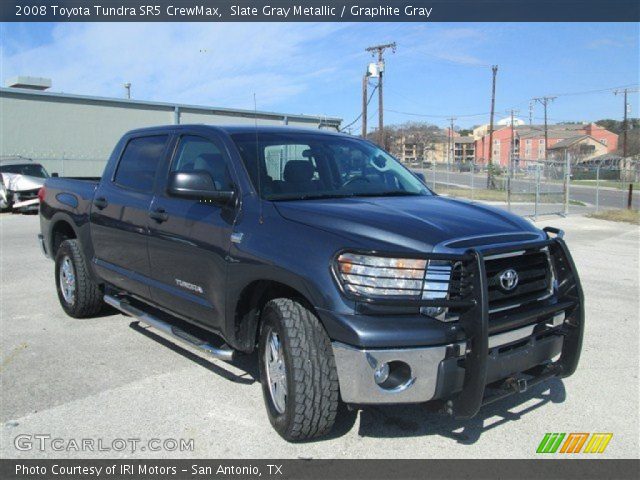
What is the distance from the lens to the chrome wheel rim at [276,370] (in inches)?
139

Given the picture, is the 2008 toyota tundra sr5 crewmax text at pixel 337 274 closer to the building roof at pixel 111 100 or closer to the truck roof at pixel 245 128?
the truck roof at pixel 245 128

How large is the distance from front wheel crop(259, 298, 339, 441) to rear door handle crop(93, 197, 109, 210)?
2.65m

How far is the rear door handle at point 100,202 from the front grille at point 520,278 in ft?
11.8

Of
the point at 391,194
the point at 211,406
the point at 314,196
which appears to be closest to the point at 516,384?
the point at 391,194

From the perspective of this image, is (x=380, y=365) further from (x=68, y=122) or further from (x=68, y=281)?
(x=68, y=122)

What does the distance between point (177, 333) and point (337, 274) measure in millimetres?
1785

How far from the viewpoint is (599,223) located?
17281 millimetres

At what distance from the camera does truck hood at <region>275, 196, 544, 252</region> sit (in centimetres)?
319

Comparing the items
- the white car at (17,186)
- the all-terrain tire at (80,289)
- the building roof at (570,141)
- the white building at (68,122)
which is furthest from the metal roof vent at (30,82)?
the building roof at (570,141)

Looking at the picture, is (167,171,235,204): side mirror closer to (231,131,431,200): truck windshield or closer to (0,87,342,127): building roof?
(231,131,431,200): truck windshield

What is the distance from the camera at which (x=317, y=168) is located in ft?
14.3

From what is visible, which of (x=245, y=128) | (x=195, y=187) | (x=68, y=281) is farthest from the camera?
(x=68, y=281)

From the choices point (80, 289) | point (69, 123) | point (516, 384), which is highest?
point (69, 123)
